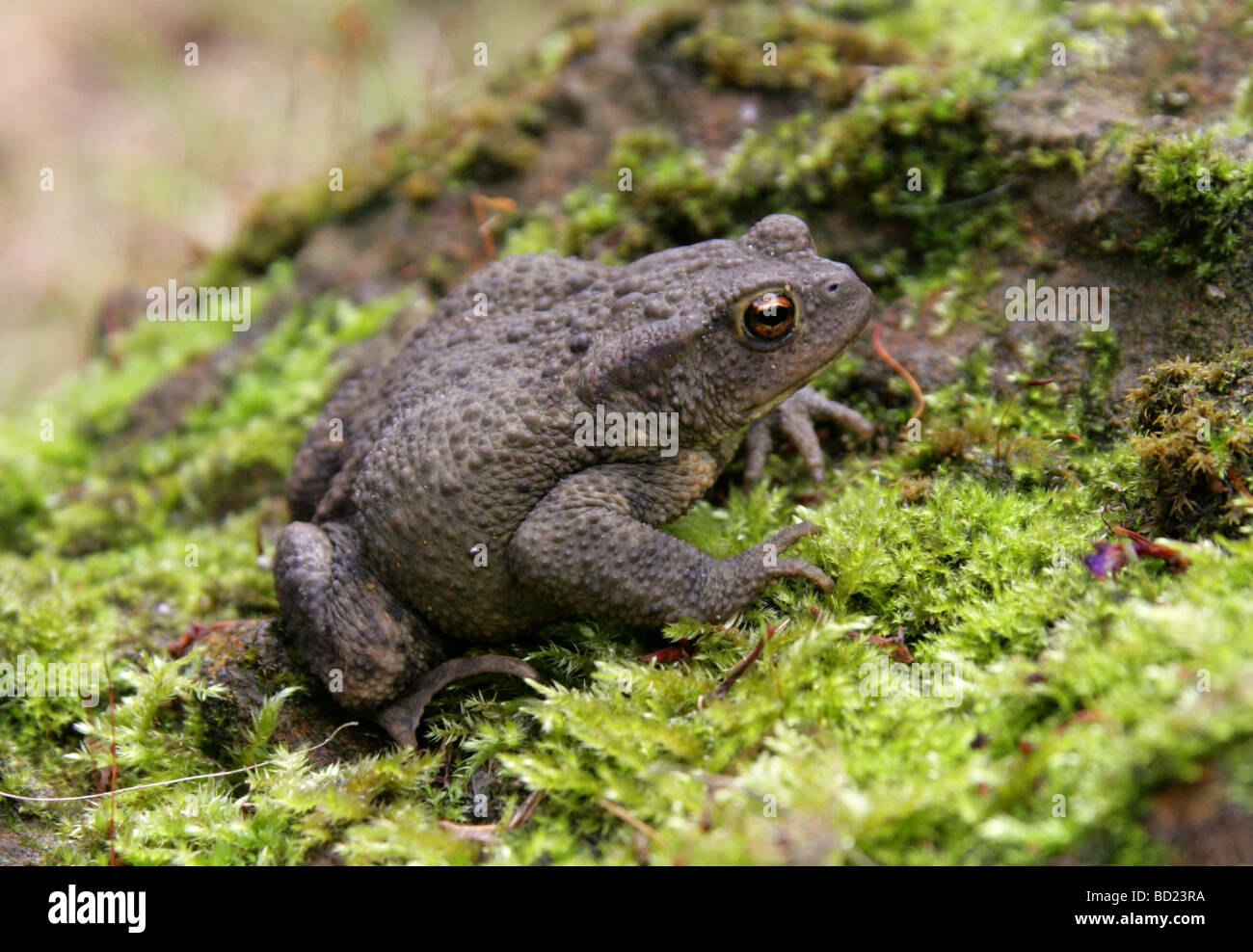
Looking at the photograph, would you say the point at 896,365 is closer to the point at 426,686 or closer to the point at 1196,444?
the point at 1196,444

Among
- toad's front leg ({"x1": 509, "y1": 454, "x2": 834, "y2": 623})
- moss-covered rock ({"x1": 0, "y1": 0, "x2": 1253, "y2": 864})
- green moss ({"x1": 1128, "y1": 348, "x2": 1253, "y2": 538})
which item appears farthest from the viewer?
toad's front leg ({"x1": 509, "y1": 454, "x2": 834, "y2": 623})

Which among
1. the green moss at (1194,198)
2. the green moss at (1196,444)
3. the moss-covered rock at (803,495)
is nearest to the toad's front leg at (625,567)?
the moss-covered rock at (803,495)

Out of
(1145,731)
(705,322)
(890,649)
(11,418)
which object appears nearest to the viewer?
(1145,731)

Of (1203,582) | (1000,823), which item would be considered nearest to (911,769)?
(1000,823)

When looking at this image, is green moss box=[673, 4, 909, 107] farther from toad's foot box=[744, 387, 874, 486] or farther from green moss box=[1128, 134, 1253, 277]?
toad's foot box=[744, 387, 874, 486]

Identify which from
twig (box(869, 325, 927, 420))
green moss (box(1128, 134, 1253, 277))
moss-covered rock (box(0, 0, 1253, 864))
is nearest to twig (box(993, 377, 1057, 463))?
moss-covered rock (box(0, 0, 1253, 864))

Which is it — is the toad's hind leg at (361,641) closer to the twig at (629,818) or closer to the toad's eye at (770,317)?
the twig at (629,818)
